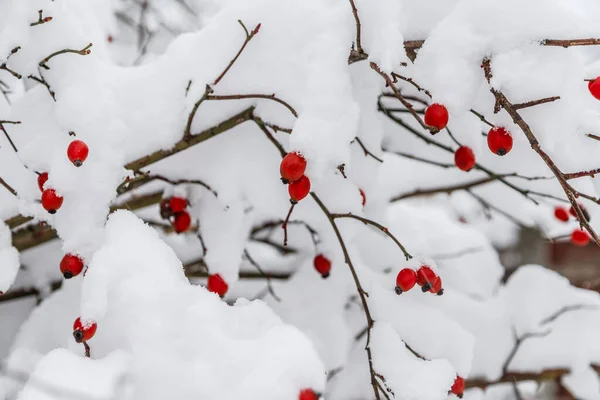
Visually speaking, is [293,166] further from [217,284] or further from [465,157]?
[465,157]

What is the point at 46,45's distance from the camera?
4.75ft

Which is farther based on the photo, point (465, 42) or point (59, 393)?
point (465, 42)

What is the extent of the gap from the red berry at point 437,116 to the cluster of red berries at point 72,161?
2.72ft

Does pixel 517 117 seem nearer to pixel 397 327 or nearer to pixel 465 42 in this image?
pixel 465 42

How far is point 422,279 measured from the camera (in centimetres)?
138

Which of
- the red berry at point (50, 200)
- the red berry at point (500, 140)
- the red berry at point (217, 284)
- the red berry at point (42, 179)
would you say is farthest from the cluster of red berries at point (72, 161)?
the red berry at point (500, 140)

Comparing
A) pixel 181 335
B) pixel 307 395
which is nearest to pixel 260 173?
pixel 181 335

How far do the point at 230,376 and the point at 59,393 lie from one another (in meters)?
0.32

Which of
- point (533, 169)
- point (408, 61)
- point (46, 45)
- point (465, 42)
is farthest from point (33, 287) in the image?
point (533, 169)

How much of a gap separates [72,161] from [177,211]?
0.42 metres

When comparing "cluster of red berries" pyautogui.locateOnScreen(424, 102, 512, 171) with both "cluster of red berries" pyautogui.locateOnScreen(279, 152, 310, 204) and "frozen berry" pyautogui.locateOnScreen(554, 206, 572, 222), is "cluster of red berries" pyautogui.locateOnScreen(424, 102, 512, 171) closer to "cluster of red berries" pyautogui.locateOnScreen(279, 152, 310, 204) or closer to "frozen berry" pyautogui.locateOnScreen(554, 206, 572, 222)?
"cluster of red berries" pyautogui.locateOnScreen(279, 152, 310, 204)

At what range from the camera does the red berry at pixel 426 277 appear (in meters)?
1.37

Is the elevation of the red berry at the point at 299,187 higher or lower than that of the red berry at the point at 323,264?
higher

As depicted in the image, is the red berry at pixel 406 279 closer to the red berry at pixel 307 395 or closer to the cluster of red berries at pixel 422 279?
the cluster of red berries at pixel 422 279
